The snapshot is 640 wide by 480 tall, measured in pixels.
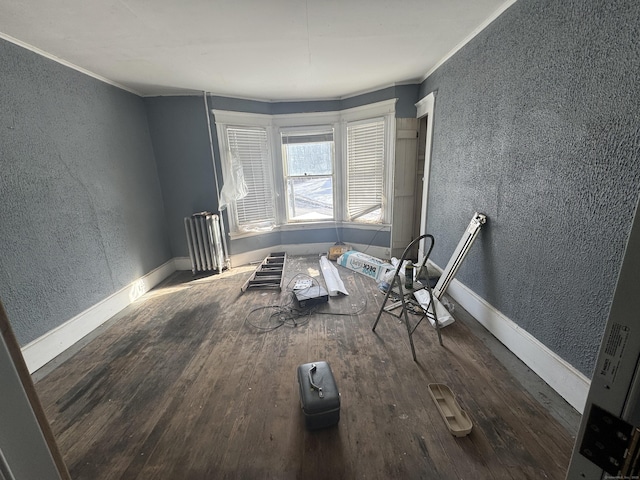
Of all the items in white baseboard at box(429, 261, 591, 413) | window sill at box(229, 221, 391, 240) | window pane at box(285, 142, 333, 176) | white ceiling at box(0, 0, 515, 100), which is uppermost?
white ceiling at box(0, 0, 515, 100)

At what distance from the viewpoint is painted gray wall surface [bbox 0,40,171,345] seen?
196 centimetres

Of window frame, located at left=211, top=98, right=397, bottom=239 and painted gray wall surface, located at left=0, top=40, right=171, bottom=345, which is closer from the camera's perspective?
painted gray wall surface, located at left=0, top=40, right=171, bottom=345

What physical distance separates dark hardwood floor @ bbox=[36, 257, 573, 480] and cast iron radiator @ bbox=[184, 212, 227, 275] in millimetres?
1282

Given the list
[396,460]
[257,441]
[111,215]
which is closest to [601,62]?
[396,460]

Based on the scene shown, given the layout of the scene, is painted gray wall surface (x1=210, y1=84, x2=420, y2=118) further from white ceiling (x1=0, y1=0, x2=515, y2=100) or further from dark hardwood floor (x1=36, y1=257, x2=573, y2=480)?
dark hardwood floor (x1=36, y1=257, x2=573, y2=480)

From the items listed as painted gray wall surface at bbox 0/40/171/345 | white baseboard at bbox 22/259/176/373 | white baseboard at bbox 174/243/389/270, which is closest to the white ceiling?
painted gray wall surface at bbox 0/40/171/345

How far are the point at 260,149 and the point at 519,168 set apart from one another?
3.32 m

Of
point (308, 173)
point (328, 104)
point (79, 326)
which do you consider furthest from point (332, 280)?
point (328, 104)

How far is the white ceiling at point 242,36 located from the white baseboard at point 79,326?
226 cm

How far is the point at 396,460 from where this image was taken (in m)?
1.33

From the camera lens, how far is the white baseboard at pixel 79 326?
206 cm

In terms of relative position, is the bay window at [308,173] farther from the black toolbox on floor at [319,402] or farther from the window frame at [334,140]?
the black toolbox on floor at [319,402]

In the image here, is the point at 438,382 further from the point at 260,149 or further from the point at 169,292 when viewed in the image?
the point at 260,149

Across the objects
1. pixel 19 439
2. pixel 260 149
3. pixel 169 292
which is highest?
pixel 260 149
